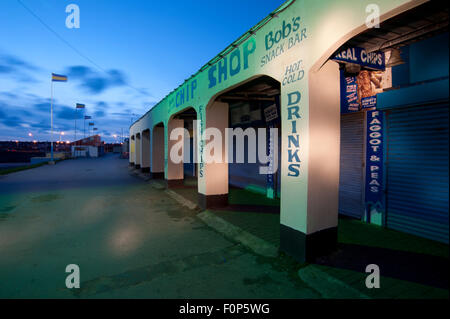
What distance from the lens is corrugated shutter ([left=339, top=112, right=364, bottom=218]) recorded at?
21.7 feet

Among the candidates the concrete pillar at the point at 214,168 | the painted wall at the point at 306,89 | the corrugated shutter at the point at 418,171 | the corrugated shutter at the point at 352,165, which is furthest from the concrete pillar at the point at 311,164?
the concrete pillar at the point at 214,168

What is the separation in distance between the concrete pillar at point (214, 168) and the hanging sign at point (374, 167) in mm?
4638

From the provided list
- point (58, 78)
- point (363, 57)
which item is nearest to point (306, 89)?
point (363, 57)

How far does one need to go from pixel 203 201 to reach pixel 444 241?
6.73 meters

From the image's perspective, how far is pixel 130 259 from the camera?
4809mm

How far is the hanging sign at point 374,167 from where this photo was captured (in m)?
6.08

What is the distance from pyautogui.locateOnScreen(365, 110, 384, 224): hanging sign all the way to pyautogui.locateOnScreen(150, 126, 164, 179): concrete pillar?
13593 millimetres

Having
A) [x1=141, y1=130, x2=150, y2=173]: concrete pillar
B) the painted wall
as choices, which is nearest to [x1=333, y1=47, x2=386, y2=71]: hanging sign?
the painted wall

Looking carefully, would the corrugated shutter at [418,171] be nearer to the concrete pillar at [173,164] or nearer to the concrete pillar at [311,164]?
the concrete pillar at [311,164]

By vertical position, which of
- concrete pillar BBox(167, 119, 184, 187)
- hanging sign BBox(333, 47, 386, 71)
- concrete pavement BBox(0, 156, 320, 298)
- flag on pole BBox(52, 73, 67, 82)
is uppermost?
flag on pole BBox(52, 73, 67, 82)

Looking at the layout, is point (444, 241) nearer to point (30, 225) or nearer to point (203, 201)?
point (203, 201)

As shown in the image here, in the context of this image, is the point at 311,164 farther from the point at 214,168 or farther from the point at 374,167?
the point at 214,168

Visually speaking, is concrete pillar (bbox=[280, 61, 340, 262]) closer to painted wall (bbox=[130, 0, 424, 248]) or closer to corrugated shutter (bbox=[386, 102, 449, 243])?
painted wall (bbox=[130, 0, 424, 248])

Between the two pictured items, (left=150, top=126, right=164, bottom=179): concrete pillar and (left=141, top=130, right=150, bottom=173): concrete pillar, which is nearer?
(left=150, top=126, right=164, bottom=179): concrete pillar
